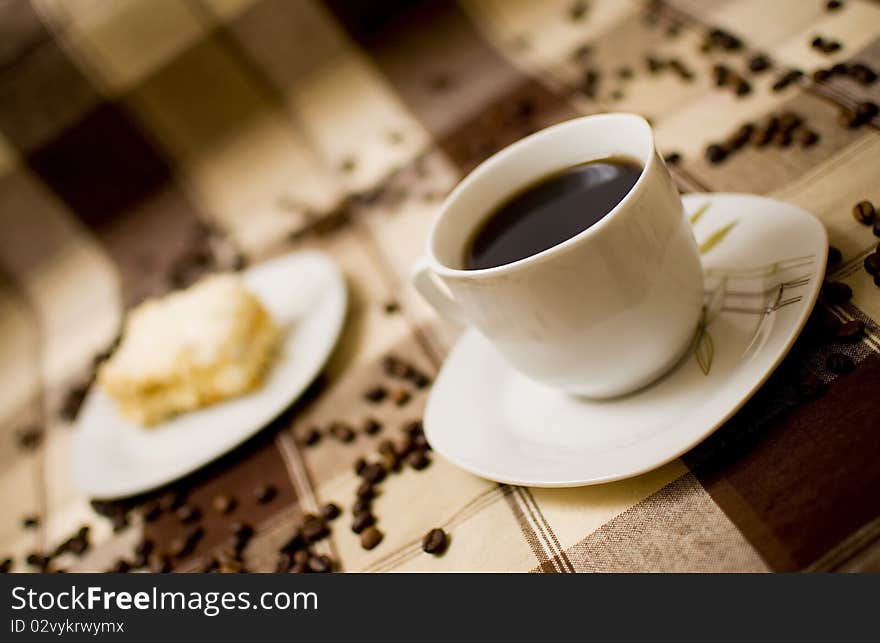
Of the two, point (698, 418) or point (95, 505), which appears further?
point (95, 505)

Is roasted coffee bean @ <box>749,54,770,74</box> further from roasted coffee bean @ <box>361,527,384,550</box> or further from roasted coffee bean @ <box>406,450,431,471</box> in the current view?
roasted coffee bean @ <box>361,527,384,550</box>

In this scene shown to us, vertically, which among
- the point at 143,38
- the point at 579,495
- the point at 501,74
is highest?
the point at 143,38

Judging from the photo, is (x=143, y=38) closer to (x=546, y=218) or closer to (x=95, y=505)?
(x=95, y=505)

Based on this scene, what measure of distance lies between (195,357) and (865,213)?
0.99 m

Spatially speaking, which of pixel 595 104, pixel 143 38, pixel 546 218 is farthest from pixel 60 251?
pixel 546 218

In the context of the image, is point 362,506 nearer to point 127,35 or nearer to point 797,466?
point 797,466

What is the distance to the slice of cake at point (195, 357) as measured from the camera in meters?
1.24

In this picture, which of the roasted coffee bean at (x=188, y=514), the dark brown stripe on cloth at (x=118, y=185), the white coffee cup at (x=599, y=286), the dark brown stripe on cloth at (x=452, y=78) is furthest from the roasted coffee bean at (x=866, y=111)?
the dark brown stripe on cloth at (x=118, y=185)

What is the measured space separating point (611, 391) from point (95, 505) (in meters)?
0.90

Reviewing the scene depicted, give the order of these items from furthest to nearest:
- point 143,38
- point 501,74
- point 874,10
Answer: point 143,38, point 501,74, point 874,10

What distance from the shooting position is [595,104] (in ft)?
4.88

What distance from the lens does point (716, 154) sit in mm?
1136

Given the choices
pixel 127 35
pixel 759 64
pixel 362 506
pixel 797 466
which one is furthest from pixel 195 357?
pixel 127 35

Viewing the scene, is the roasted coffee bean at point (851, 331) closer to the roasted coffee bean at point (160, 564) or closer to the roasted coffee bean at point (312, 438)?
the roasted coffee bean at point (312, 438)
